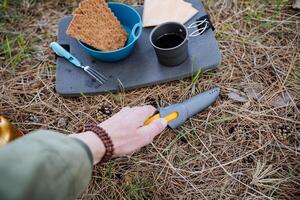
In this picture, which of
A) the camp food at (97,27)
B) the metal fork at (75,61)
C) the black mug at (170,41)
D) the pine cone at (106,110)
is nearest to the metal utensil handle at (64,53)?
the metal fork at (75,61)

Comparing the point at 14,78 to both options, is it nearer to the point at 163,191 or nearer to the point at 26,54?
the point at 26,54

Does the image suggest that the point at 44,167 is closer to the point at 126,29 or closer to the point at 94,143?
the point at 94,143

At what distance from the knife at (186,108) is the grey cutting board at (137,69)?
16 cm

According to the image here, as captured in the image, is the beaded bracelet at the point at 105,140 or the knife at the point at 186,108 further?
the knife at the point at 186,108

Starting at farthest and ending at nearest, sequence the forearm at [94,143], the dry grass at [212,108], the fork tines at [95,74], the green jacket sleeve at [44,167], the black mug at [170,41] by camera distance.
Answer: the fork tines at [95,74]
the black mug at [170,41]
the dry grass at [212,108]
the forearm at [94,143]
the green jacket sleeve at [44,167]

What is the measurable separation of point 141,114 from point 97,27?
579mm

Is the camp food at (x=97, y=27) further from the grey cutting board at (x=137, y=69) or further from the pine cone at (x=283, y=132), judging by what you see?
the pine cone at (x=283, y=132)

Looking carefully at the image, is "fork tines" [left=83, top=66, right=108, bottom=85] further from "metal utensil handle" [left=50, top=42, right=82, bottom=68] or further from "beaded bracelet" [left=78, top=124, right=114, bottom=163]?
"beaded bracelet" [left=78, top=124, right=114, bottom=163]

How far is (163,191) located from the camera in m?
1.55

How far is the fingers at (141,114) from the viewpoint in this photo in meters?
1.45

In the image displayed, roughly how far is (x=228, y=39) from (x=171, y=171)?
79 centimetres

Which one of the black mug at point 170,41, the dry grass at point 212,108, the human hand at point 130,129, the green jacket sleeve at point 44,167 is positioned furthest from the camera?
the black mug at point 170,41

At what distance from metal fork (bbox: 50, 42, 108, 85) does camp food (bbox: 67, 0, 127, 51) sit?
13 centimetres

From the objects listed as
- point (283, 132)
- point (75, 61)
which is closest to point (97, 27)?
point (75, 61)
